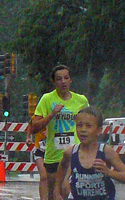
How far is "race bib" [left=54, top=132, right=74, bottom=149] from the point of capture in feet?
26.5

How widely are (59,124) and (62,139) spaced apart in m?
0.20

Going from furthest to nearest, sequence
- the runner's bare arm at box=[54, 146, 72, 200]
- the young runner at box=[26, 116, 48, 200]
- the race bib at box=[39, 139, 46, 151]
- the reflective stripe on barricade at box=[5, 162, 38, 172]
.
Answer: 1. the reflective stripe on barricade at box=[5, 162, 38, 172]
2. the race bib at box=[39, 139, 46, 151]
3. the young runner at box=[26, 116, 48, 200]
4. the runner's bare arm at box=[54, 146, 72, 200]

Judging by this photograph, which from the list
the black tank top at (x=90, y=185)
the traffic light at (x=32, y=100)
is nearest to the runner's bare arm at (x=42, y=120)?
the black tank top at (x=90, y=185)

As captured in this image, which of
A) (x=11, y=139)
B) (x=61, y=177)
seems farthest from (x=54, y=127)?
(x=11, y=139)

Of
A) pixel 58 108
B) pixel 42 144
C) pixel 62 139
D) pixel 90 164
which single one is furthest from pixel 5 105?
pixel 90 164

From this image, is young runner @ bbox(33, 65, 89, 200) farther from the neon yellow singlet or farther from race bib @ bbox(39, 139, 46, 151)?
race bib @ bbox(39, 139, 46, 151)

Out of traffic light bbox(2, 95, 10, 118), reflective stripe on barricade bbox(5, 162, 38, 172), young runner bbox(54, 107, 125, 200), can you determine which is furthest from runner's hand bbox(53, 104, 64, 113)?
traffic light bbox(2, 95, 10, 118)

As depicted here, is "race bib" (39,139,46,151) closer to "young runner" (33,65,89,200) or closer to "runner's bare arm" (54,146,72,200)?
"young runner" (33,65,89,200)

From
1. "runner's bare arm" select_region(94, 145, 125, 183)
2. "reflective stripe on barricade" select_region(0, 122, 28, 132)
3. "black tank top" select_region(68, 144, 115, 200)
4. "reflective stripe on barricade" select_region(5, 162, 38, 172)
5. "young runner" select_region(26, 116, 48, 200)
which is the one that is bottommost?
"reflective stripe on barricade" select_region(5, 162, 38, 172)

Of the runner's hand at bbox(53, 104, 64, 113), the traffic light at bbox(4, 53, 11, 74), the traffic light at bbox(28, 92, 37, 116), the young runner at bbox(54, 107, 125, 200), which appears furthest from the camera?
the traffic light at bbox(28, 92, 37, 116)

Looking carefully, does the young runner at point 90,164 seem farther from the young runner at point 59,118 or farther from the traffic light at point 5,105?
the traffic light at point 5,105

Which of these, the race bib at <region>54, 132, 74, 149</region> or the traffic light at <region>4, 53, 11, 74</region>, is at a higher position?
the traffic light at <region>4, 53, 11, 74</region>

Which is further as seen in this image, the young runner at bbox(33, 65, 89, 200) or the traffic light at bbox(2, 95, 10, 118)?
the traffic light at bbox(2, 95, 10, 118)

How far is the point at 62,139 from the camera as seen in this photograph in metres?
8.07
